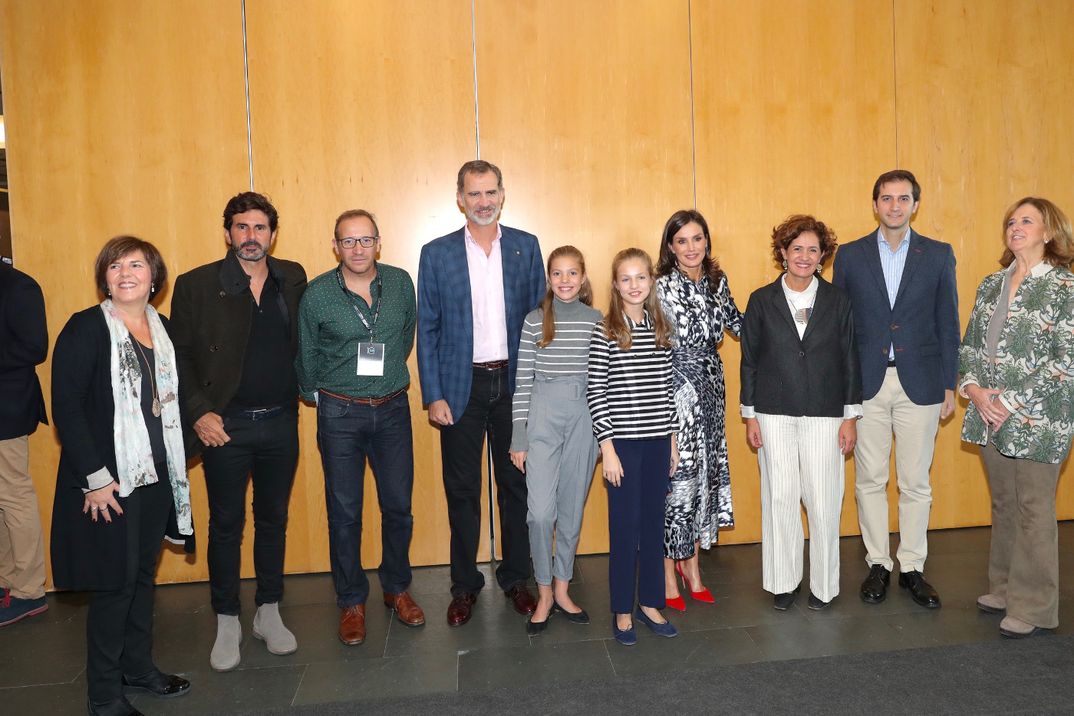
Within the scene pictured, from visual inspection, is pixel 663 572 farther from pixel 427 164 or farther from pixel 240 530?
pixel 427 164

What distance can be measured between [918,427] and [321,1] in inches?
149

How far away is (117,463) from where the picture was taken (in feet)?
8.48

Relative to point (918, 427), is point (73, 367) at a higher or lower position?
higher

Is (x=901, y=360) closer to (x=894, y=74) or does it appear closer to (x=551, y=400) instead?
(x=551, y=400)

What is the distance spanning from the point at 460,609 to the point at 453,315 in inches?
53.6

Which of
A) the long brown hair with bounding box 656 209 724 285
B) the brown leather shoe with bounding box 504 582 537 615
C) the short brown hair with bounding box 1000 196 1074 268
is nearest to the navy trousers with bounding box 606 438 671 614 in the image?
the brown leather shoe with bounding box 504 582 537 615

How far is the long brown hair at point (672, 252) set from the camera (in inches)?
137

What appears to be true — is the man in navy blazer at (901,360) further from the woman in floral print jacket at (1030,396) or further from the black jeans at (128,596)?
the black jeans at (128,596)

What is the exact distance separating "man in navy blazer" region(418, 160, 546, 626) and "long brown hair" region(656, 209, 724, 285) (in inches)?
22.9

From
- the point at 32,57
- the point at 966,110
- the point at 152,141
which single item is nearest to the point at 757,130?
the point at 966,110

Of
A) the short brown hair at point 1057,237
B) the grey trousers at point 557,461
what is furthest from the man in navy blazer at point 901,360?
the grey trousers at point 557,461

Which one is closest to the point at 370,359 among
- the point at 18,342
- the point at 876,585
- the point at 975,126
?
the point at 18,342

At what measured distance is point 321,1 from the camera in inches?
161

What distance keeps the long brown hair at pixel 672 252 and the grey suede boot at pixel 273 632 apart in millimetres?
2311
